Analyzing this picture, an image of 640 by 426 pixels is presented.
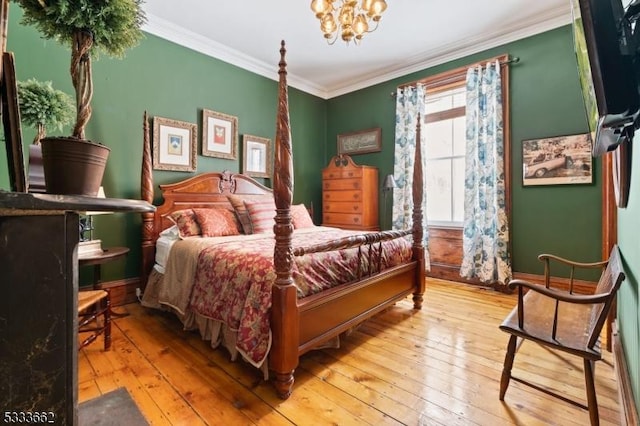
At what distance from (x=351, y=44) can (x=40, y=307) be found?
407cm

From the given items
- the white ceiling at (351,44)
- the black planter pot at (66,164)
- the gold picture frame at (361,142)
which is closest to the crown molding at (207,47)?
the white ceiling at (351,44)

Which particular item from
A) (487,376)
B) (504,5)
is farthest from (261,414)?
(504,5)

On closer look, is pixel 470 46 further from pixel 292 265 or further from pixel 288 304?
pixel 288 304

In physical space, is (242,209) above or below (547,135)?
below

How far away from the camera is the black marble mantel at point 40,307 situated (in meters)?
0.50

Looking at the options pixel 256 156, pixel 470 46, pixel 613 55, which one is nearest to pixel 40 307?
pixel 613 55

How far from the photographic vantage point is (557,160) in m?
3.15

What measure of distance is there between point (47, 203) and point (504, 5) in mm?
4011

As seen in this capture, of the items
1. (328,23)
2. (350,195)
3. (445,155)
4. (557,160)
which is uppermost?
(328,23)

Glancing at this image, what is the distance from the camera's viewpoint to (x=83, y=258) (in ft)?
7.52

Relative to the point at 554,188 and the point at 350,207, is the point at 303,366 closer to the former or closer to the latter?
the point at 350,207

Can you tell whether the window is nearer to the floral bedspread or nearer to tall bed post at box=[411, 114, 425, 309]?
tall bed post at box=[411, 114, 425, 309]

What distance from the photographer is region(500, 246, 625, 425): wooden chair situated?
1267 mm

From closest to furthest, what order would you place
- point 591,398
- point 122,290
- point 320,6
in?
point 591,398
point 320,6
point 122,290
